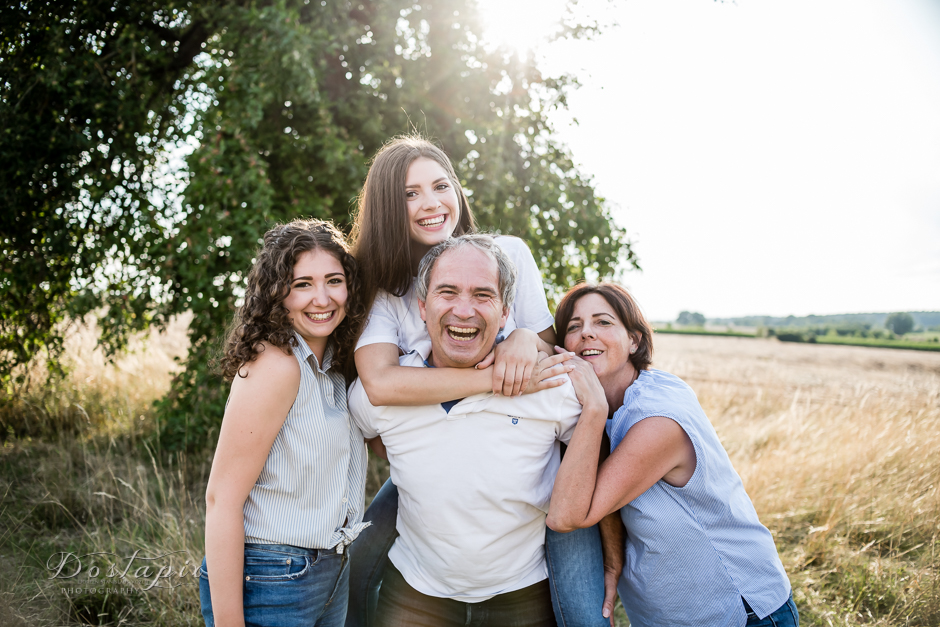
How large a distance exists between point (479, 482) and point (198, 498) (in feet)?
10.7

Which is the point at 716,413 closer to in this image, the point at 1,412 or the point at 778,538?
the point at 778,538

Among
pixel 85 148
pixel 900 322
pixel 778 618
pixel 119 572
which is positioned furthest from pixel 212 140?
pixel 900 322

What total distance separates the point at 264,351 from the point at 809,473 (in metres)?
4.97

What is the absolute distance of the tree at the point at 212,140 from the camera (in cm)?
407

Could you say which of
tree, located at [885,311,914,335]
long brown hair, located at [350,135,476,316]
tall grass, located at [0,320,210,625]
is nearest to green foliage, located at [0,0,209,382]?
tall grass, located at [0,320,210,625]

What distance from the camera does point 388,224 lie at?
2.61m

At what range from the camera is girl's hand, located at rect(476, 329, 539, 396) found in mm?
2012

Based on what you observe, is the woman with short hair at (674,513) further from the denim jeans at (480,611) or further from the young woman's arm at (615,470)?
the denim jeans at (480,611)

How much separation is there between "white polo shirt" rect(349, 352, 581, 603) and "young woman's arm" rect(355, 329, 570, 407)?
0.07m

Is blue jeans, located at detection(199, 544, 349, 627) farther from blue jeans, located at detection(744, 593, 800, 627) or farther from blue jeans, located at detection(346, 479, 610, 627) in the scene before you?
blue jeans, located at detection(744, 593, 800, 627)

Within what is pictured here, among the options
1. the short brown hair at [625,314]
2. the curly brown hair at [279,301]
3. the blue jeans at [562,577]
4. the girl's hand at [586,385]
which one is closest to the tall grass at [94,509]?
the blue jeans at [562,577]

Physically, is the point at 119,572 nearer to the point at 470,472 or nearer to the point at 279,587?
the point at 279,587

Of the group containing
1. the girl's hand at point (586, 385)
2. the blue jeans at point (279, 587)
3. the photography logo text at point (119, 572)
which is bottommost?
the photography logo text at point (119, 572)

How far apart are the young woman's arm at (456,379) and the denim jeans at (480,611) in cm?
82
